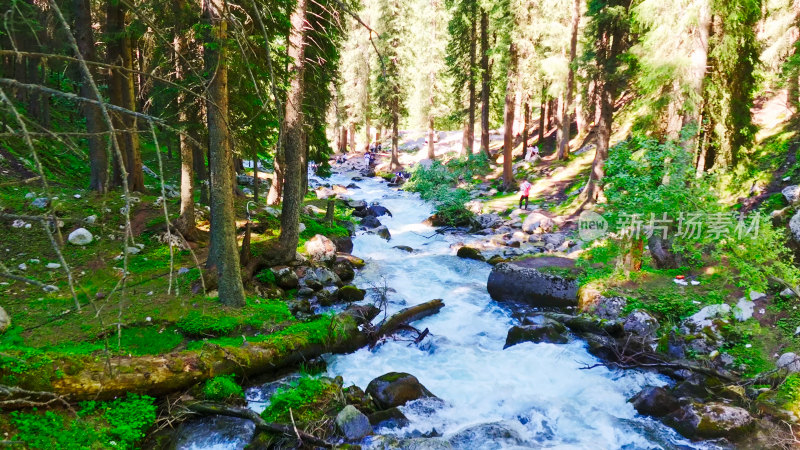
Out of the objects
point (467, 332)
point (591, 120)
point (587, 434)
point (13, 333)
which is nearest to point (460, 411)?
point (587, 434)

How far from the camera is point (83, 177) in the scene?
1636cm

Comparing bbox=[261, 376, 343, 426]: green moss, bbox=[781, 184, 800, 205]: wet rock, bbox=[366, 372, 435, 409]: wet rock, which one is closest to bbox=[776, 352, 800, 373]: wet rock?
bbox=[781, 184, 800, 205]: wet rock

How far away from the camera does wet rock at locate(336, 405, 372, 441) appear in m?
6.21

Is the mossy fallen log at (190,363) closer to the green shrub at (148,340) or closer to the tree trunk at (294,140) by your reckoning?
the green shrub at (148,340)

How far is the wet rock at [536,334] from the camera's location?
9648 millimetres

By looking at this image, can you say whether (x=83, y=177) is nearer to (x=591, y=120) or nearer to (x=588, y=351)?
(x=588, y=351)

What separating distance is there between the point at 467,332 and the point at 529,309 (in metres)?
2.36

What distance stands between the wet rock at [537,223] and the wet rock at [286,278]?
10744 mm

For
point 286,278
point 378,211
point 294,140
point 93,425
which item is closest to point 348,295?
point 286,278

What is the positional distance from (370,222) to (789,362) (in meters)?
15.7

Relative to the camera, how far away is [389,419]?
690cm

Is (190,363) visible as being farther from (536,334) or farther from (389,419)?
(536,334)

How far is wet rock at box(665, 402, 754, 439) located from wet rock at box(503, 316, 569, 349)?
299cm

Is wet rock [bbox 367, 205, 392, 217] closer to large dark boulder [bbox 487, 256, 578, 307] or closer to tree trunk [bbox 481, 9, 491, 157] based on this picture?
tree trunk [bbox 481, 9, 491, 157]
